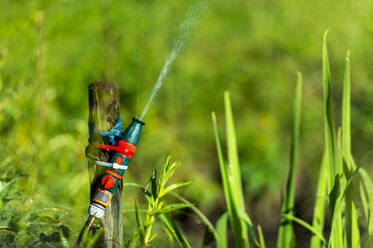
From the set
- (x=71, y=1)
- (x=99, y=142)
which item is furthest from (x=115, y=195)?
(x=71, y=1)

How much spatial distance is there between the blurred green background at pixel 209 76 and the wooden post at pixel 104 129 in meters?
1.45

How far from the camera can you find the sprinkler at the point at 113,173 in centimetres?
104

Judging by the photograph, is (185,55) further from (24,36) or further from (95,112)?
(95,112)

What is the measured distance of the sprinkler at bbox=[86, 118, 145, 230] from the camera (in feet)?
3.42

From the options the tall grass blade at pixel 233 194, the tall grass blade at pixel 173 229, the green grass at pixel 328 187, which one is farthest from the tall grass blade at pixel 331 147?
the tall grass blade at pixel 173 229

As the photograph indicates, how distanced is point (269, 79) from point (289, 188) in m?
2.18

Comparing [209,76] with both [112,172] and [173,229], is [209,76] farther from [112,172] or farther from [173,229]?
[112,172]

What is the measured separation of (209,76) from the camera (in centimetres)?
349

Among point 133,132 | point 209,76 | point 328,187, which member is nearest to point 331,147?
point 328,187

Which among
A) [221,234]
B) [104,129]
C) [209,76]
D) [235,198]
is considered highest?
[209,76]

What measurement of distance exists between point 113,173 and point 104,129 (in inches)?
4.6

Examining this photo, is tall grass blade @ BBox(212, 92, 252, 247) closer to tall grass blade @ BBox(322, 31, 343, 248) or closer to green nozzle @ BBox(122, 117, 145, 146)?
tall grass blade @ BBox(322, 31, 343, 248)

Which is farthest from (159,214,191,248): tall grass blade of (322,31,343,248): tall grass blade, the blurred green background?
the blurred green background

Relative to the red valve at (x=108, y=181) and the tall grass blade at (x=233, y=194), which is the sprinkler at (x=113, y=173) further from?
the tall grass blade at (x=233, y=194)
